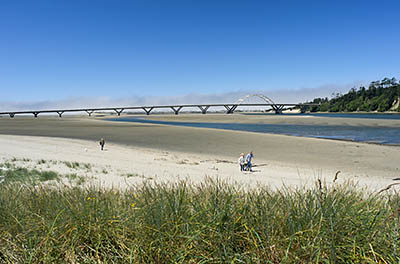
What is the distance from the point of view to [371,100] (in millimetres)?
144750

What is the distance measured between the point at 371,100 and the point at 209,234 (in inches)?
6771

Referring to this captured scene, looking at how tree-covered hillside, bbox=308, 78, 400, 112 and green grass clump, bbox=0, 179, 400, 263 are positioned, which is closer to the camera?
green grass clump, bbox=0, 179, 400, 263

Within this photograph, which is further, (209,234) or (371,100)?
(371,100)

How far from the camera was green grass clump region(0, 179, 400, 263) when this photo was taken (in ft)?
7.69

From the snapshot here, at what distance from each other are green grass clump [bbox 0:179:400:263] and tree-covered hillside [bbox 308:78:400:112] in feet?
473

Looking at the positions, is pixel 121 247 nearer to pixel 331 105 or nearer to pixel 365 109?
pixel 365 109

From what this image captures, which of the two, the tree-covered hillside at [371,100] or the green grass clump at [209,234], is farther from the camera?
the tree-covered hillside at [371,100]

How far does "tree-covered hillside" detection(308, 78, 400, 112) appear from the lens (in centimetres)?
13175

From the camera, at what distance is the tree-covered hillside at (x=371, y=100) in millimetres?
131750

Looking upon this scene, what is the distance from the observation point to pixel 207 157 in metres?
18.0

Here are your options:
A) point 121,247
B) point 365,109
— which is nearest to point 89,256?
point 121,247

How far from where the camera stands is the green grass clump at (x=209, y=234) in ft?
7.69

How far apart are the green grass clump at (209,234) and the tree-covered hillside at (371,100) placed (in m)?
144

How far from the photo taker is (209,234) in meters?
2.59
